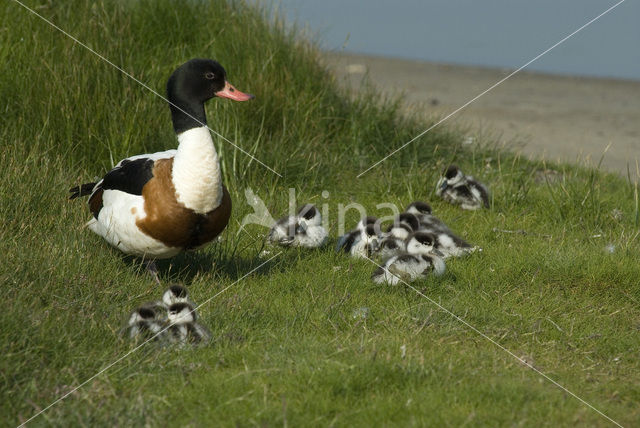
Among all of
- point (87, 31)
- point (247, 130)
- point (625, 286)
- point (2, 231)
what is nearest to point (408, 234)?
point (625, 286)

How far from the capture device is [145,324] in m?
4.73

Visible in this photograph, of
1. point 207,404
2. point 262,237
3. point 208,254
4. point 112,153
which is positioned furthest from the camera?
point 112,153

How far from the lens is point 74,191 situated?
6.68 metres

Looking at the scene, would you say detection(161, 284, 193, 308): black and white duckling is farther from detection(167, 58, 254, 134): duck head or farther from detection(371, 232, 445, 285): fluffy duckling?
detection(371, 232, 445, 285): fluffy duckling

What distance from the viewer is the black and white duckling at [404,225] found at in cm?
686

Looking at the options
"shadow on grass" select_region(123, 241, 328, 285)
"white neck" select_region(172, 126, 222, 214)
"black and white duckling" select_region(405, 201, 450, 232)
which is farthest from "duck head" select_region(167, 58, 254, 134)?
"black and white duckling" select_region(405, 201, 450, 232)

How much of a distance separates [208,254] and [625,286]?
323 centimetres

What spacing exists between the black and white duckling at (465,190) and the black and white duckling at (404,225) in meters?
1.14

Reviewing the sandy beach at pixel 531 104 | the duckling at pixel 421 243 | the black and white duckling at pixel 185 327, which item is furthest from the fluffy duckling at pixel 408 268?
the sandy beach at pixel 531 104

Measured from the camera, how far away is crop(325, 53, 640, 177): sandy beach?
1248 cm

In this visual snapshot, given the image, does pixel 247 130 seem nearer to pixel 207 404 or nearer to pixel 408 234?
pixel 408 234

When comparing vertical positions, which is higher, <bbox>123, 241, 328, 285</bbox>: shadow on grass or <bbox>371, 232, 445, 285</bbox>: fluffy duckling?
<bbox>371, 232, 445, 285</bbox>: fluffy duckling

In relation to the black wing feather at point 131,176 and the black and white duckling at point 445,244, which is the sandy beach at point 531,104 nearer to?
the black and white duckling at point 445,244

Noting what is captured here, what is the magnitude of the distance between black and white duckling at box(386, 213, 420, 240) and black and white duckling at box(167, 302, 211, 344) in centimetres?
246
